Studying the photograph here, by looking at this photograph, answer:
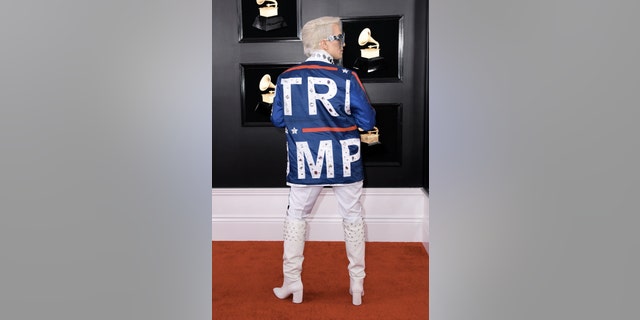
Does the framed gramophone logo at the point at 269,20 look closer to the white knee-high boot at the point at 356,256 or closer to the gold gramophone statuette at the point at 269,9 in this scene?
the gold gramophone statuette at the point at 269,9

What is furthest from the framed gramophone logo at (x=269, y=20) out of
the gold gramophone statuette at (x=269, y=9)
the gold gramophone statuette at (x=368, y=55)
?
the gold gramophone statuette at (x=368, y=55)

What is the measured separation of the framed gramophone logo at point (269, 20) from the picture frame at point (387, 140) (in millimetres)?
946

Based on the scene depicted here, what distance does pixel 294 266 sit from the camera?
8.60ft

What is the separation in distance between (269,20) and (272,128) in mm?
878

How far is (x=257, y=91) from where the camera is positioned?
3877 millimetres

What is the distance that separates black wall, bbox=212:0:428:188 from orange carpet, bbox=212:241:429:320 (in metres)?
0.57

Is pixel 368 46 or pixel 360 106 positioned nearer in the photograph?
pixel 360 106

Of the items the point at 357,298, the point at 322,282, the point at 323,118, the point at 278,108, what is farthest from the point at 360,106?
the point at 322,282

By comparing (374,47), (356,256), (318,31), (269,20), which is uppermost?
(269,20)

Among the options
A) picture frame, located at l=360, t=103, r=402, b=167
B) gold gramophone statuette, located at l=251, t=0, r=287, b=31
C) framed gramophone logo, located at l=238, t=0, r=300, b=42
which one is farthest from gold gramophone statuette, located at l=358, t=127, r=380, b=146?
gold gramophone statuette, located at l=251, t=0, r=287, b=31

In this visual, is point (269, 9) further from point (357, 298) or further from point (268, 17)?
point (357, 298)

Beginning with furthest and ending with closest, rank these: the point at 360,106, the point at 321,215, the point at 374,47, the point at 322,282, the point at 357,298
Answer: the point at 321,215
the point at 374,47
the point at 322,282
the point at 357,298
the point at 360,106
